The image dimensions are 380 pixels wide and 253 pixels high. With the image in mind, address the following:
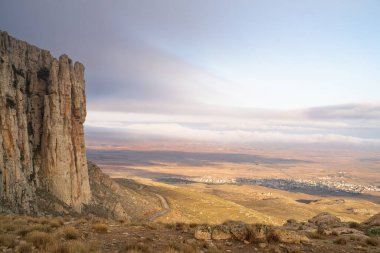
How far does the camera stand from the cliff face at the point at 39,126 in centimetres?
4788

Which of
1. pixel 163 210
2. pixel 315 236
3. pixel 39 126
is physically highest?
pixel 39 126

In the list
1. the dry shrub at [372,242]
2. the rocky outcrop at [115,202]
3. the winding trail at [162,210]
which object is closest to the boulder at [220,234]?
the dry shrub at [372,242]

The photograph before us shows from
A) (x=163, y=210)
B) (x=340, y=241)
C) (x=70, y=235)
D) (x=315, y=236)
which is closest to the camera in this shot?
(x=70, y=235)

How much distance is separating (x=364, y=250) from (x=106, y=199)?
6531cm

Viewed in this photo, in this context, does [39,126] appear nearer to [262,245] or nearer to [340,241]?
[262,245]

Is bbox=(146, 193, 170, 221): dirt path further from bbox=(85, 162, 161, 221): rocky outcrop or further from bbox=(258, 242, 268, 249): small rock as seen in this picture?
bbox=(258, 242, 268, 249): small rock

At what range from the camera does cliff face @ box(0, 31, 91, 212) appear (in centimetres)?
4788

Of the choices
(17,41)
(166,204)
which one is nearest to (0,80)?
(17,41)

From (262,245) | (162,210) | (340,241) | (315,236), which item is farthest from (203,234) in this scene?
(162,210)

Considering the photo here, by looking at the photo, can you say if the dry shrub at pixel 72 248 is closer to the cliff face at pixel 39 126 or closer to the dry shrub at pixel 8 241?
the dry shrub at pixel 8 241

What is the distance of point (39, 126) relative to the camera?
60.2 metres

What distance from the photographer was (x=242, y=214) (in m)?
96.5

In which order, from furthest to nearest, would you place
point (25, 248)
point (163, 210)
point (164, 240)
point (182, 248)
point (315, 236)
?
point (163, 210), point (315, 236), point (164, 240), point (182, 248), point (25, 248)

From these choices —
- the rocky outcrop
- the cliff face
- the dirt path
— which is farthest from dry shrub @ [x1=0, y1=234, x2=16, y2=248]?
the dirt path
